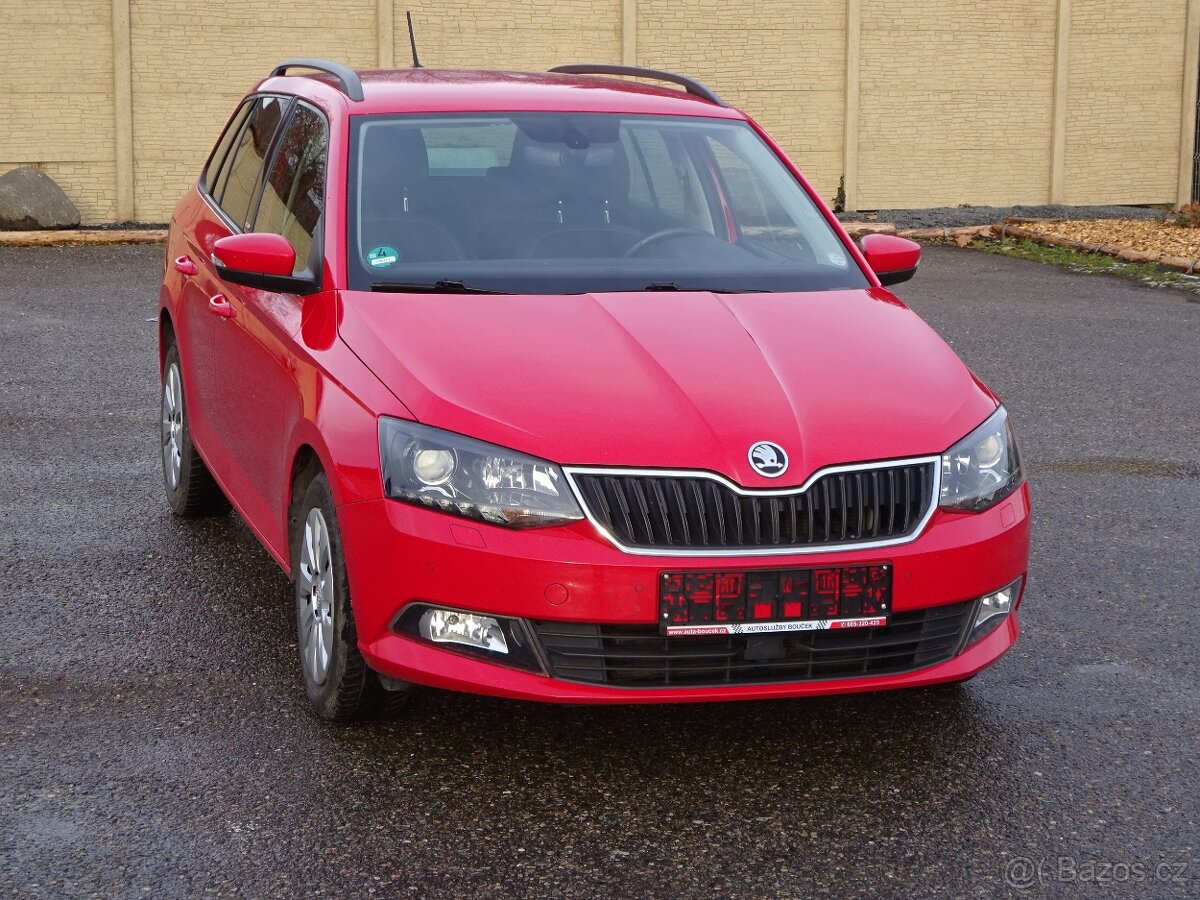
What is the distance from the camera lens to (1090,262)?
15852 millimetres

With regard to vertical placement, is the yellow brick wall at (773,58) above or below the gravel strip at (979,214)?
above

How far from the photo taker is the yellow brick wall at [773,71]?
18.1 metres

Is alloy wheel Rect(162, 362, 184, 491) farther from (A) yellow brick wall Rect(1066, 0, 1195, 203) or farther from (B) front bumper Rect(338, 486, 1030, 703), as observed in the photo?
(A) yellow brick wall Rect(1066, 0, 1195, 203)

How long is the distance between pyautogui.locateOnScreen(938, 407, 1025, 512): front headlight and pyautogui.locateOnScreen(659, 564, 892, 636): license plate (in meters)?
0.32

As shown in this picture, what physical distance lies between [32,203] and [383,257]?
44.5 feet

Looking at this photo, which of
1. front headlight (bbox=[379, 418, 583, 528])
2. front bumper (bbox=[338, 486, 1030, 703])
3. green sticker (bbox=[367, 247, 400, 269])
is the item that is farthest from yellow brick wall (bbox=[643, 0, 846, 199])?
front headlight (bbox=[379, 418, 583, 528])

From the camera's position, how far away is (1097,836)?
12.7ft

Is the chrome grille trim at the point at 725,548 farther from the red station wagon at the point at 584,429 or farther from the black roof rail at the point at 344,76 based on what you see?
the black roof rail at the point at 344,76

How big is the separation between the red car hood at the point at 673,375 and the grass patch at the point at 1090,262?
10232 millimetres

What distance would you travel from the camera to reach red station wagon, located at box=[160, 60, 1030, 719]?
3912mm

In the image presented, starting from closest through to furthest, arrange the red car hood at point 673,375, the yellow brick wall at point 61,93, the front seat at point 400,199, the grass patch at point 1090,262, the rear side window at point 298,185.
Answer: the red car hood at point 673,375 < the front seat at point 400,199 < the rear side window at point 298,185 < the grass patch at point 1090,262 < the yellow brick wall at point 61,93

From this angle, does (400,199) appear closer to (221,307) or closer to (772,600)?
(221,307)

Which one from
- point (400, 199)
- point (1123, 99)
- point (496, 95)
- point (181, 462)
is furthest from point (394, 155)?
point (1123, 99)

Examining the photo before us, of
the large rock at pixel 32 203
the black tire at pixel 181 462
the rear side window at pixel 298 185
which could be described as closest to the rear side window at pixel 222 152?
the black tire at pixel 181 462
